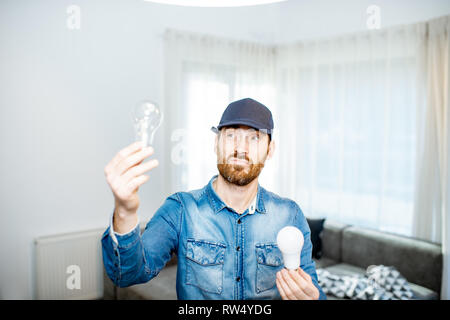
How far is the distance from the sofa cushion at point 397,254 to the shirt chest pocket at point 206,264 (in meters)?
0.43

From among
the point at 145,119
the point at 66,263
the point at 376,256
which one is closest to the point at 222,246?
the point at 145,119

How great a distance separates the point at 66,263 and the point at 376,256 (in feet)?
4.79

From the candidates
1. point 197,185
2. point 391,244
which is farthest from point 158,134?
point 391,244

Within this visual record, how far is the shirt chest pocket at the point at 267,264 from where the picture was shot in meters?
0.68

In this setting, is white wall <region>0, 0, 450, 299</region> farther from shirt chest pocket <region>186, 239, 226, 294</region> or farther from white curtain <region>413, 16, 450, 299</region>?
white curtain <region>413, 16, 450, 299</region>

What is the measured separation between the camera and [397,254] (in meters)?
1.08

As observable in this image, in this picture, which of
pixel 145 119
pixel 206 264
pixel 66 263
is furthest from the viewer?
pixel 66 263

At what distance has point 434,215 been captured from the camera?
1735 mm

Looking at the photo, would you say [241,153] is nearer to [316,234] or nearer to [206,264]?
[206,264]

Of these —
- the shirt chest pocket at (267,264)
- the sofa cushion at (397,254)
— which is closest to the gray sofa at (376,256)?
the sofa cushion at (397,254)

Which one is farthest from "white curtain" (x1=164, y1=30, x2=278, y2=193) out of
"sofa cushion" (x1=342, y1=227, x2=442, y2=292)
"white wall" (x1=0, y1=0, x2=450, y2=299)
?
"white wall" (x1=0, y1=0, x2=450, y2=299)

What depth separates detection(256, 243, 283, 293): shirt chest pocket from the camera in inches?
26.7

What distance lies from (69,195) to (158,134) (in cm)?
67
